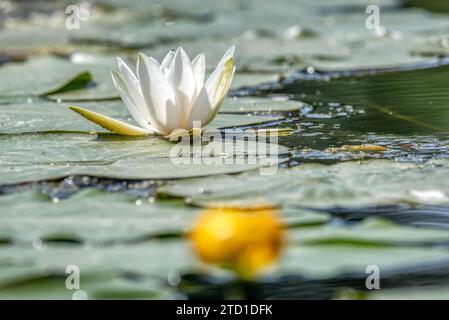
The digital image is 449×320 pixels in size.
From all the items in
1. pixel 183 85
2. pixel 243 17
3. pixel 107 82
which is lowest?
pixel 183 85

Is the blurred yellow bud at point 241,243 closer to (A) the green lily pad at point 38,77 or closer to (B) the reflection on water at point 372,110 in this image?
(B) the reflection on water at point 372,110

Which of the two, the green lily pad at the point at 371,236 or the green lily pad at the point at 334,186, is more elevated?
the green lily pad at the point at 334,186

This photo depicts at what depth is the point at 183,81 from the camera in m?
2.67

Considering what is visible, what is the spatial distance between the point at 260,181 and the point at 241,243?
0.79m

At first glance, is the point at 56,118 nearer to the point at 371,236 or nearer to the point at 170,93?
the point at 170,93

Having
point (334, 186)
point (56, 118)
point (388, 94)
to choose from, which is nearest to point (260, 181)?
point (334, 186)

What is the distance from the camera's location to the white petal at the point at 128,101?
9.05 feet

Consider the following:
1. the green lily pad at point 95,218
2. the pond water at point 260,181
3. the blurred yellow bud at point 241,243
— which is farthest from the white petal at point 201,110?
the blurred yellow bud at point 241,243

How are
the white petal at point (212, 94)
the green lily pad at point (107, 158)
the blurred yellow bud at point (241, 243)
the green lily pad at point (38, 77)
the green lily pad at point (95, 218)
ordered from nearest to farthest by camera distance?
1. the blurred yellow bud at point (241, 243)
2. the green lily pad at point (95, 218)
3. the green lily pad at point (107, 158)
4. the white petal at point (212, 94)
5. the green lily pad at point (38, 77)

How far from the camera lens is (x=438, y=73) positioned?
416 centimetres

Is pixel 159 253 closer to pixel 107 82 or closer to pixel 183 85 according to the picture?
pixel 183 85

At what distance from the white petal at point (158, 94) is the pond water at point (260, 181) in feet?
0.24
